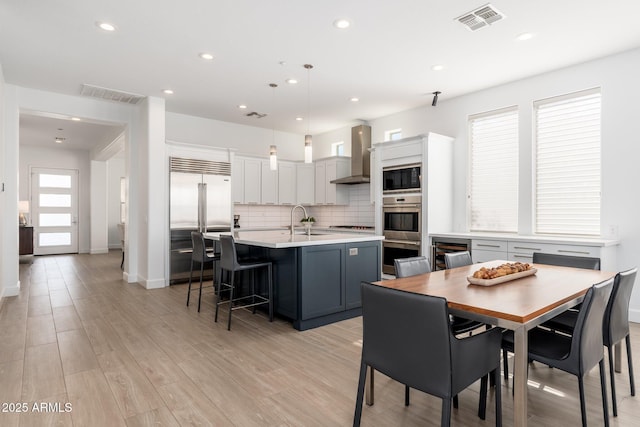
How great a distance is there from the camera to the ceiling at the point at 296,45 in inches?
122

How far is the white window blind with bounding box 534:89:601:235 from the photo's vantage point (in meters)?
4.25

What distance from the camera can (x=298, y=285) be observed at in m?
3.62

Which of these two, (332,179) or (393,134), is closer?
(393,134)

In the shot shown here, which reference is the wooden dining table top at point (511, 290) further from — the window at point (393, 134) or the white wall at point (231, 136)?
the white wall at point (231, 136)

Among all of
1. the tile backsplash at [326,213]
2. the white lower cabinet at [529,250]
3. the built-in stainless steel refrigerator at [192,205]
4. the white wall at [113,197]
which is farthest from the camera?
the white wall at [113,197]

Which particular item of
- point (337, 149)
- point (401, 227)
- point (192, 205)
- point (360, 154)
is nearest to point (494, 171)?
point (401, 227)

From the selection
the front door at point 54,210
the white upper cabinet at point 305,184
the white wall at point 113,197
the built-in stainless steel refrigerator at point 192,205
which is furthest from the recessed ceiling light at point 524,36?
the front door at point 54,210

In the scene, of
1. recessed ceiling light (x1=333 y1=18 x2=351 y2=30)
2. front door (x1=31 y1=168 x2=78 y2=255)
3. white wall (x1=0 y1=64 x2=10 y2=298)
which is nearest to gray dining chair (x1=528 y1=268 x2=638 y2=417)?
recessed ceiling light (x1=333 y1=18 x2=351 y2=30)

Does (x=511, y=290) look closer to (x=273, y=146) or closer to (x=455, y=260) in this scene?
(x=455, y=260)

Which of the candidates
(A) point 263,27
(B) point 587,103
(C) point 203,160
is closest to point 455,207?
(B) point 587,103

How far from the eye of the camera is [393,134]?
6.56 m

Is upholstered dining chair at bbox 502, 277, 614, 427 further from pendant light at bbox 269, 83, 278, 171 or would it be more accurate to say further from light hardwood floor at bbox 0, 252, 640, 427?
pendant light at bbox 269, 83, 278, 171

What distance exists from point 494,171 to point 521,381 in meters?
4.13

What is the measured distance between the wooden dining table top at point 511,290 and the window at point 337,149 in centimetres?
516
